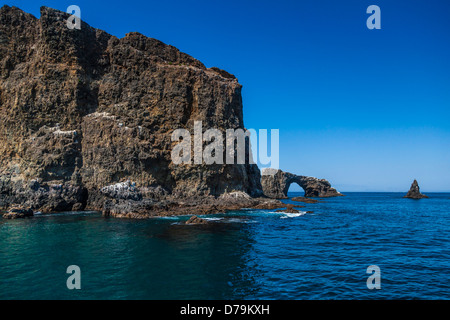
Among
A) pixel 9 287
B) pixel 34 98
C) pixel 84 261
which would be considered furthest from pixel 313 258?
pixel 34 98

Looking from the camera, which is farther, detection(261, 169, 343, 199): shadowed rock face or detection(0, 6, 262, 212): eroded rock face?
detection(261, 169, 343, 199): shadowed rock face

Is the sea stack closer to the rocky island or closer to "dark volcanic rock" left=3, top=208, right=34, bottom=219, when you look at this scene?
the rocky island

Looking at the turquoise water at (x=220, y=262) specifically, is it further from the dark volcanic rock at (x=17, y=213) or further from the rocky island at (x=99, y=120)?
the rocky island at (x=99, y=120)

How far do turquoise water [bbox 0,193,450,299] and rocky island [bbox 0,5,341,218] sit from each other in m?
20.5

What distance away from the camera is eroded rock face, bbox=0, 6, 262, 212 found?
48.8 metres

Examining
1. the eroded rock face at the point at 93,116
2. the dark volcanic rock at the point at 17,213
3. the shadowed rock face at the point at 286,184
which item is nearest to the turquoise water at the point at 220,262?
the dark volcanic rock at the point at 17,213

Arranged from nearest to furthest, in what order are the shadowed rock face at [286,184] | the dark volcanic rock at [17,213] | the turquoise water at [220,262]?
the turquoise water at [220,262] → the dark volcanic rock at [17,213] → the shadowed rock face at [286,184]

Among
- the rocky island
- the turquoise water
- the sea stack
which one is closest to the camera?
the turquoise water

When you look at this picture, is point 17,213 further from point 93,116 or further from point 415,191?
point 415,191

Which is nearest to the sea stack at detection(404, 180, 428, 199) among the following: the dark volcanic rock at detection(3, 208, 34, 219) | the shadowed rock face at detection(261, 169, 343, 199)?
the shadowed rock face at detection(261, 169, 343, 199)

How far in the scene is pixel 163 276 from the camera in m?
14.6

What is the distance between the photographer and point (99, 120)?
52938mm

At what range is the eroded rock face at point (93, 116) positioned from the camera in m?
48.8

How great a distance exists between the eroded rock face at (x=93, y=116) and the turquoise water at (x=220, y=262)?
20.9 meters
